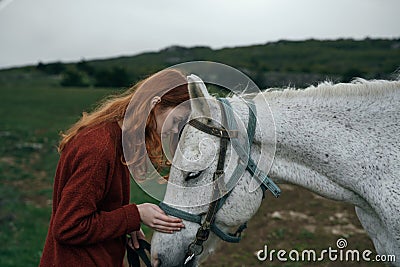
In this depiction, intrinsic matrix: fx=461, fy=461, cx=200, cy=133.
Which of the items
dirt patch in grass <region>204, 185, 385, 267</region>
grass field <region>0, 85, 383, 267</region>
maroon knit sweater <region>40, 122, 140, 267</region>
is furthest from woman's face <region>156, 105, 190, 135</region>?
dirt patch in grass <region>204, 185, 385, 267</region>

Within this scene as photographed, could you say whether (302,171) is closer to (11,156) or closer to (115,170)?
(115,170)

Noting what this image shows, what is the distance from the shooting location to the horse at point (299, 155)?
2.98 metres

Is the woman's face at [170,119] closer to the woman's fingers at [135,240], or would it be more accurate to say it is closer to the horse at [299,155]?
the horse at [299,155]

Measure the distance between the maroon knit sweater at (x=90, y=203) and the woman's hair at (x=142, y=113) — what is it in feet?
0.24

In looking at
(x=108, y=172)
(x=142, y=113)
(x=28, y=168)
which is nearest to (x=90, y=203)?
(x=108, y=172)

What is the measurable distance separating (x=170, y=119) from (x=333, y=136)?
114cm

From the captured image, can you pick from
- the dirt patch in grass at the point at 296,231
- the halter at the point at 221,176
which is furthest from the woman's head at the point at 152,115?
the dirt patch in grass at the point at 296,231

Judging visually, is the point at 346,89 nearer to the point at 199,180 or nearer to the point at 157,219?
the point at 199,180

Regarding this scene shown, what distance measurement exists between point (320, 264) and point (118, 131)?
4595 millimetres

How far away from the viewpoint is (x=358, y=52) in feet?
202

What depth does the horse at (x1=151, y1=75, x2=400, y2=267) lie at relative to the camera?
298 cm

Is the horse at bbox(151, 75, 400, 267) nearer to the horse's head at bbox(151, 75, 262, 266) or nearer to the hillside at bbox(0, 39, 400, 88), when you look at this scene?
the horse's head at bbox(151, 75, 262, 266)

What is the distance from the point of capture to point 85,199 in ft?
8.54

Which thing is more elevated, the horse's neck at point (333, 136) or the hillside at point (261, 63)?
the horse's neck at point (333, 136)
